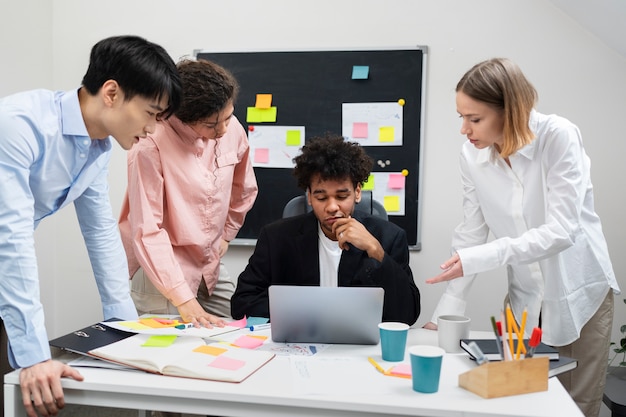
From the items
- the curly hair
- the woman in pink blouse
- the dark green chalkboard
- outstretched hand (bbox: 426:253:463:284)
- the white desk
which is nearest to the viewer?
the white desk

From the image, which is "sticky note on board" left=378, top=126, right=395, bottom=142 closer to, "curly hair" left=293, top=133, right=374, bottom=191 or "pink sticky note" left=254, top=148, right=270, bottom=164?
"pink sticky note" left=254, top=148, right=270, bottom=164

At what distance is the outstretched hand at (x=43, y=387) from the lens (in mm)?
1230

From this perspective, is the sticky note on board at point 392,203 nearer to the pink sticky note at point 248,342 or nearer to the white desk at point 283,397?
the pink sticky note at point 248,342

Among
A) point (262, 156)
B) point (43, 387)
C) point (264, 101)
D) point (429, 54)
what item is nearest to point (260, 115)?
point (264, 101)

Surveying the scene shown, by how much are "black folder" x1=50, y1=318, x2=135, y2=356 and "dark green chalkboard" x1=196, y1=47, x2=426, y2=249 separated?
1455mm

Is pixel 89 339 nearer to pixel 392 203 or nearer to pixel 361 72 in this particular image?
pixel 392 203

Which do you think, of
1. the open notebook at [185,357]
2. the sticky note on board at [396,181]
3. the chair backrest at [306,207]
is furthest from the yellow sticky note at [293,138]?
the open notebook at [185,357]

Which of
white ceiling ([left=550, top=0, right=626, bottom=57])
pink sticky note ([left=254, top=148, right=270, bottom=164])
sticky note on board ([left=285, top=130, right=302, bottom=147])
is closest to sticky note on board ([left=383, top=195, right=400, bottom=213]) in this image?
sticky note on board ([left=285, top=130, right=302, bottom=147])

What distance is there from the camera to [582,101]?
267 cm

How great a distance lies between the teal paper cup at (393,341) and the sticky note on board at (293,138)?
1.65 meters

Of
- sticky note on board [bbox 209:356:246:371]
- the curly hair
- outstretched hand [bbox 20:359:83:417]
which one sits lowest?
outstretched hand [bbox 20:359:83:417]

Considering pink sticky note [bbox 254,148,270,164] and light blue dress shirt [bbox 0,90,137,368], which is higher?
pink sticky note [bbox 254,148,270,164]

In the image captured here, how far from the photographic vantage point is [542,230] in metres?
1.62

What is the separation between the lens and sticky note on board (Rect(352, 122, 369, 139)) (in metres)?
2.84
